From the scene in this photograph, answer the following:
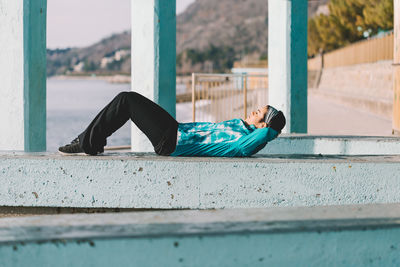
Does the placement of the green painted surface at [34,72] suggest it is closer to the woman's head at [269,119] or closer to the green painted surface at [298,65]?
the woman's head at [269,119]

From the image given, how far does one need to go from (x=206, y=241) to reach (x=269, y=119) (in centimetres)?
261

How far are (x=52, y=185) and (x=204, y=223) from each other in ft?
8.42

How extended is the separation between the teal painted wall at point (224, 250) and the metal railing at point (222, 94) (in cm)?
1051

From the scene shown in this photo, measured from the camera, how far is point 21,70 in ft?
23.8

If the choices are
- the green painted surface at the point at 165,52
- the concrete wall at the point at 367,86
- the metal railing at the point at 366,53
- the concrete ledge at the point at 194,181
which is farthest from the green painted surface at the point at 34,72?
the metal railing at the point at 366,53

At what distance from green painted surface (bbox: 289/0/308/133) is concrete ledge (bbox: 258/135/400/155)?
1545 millimetres

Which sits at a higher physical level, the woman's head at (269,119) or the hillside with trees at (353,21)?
the hillside with trees at (353,21)

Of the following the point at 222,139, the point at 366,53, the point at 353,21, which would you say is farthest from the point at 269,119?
the point at 353,21

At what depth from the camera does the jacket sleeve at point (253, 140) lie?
16.9ft

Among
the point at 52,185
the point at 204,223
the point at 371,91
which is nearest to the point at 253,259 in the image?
the point at 204,223

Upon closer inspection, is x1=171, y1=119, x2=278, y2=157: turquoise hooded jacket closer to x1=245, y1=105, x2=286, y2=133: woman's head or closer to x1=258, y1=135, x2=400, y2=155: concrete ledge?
x1=245, y1=105, x2=286, y2=133: woman's head

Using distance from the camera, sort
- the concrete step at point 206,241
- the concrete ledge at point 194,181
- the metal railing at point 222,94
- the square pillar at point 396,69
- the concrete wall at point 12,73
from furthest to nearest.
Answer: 1. the metal railing at point 222,94
2. the square pillar at point 396,69
3. the concrete wall at point 12,73
4. the concrete ledge at point 194,181
5. the concrete step at point 206,241

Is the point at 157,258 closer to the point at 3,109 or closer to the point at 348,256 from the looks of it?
the point at 348,256

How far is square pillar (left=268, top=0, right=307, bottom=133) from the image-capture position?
335 inches
